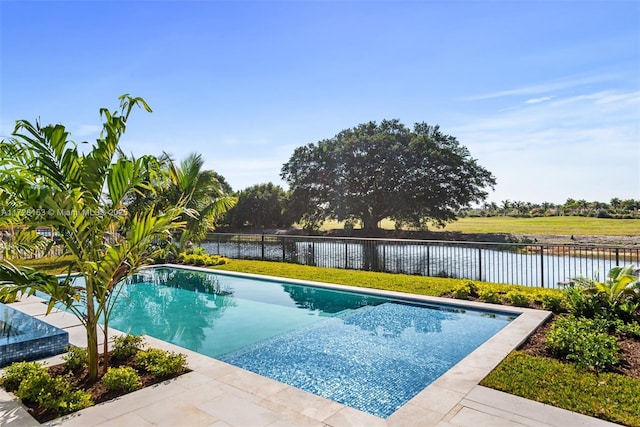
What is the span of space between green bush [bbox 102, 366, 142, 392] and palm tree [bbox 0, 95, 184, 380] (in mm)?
312

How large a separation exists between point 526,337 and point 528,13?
5.87 m

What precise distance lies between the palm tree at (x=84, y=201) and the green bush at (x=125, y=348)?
50cm

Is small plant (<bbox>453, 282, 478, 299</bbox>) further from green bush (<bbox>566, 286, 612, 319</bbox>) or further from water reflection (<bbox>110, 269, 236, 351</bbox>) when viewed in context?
water reflection (<bbox>110, 269, 236, 351</bbox>)

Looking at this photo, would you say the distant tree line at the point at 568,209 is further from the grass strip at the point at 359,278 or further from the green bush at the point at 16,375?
the green bush at the point at 16,375

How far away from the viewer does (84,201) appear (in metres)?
3.38

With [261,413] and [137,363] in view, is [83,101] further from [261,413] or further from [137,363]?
[261,413]

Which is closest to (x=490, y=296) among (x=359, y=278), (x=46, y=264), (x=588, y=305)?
(x=588, y=305)

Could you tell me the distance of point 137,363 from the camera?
3891 mm

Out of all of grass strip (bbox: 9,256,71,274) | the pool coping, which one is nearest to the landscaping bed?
the pool coping

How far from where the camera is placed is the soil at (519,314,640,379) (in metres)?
3.71

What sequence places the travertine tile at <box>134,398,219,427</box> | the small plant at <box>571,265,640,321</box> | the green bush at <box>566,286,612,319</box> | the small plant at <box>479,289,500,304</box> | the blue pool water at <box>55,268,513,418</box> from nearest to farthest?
1. the travertine tile at <box>134,398,219,427</box>
2. the blue pool water at <box>55,268,513,418</box>
3. the small plant at <box>571,265,640,321</box>
4. the green bush at <box>566,286,612,319</box>
5. the small plant at <box>479,289,500,304</box>

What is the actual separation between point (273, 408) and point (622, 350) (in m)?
3.84

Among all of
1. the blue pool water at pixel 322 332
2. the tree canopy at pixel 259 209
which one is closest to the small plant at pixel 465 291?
the blue pool water at pixel 322 332

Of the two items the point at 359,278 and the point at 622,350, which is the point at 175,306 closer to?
the point at 359,278
